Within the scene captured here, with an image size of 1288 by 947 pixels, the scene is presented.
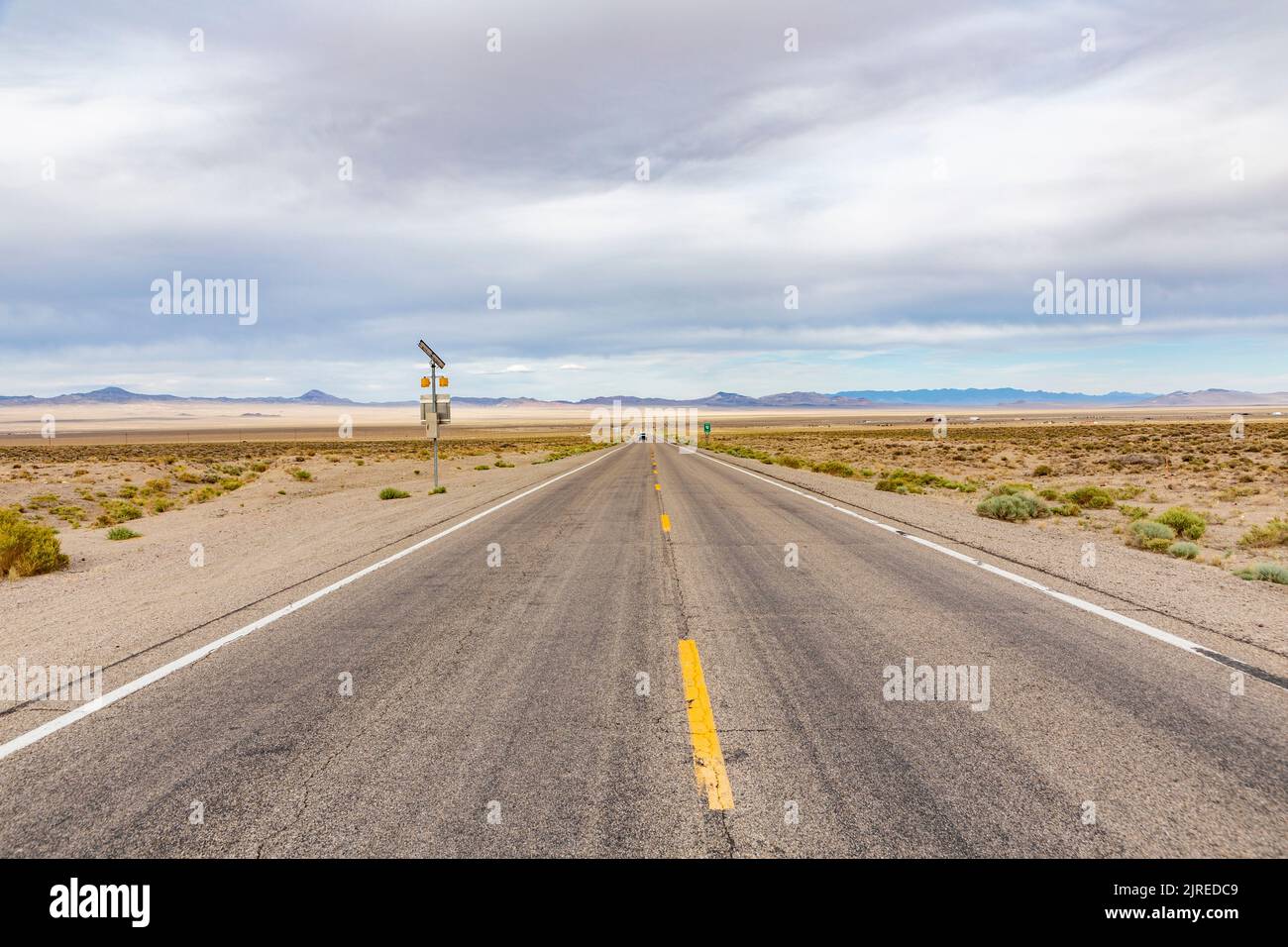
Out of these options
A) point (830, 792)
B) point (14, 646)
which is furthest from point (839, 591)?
point (14, 646)

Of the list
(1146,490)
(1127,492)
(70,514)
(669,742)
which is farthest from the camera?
(1146,490)

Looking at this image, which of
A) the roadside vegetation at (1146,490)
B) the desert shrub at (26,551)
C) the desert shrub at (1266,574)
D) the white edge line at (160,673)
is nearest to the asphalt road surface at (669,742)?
the white edge line at (160,673)

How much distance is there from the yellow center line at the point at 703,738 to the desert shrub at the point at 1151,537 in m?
9.97

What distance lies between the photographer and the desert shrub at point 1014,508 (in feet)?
50.7

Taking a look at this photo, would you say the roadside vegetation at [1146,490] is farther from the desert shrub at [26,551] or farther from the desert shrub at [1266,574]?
the desert shrub at [26,551]

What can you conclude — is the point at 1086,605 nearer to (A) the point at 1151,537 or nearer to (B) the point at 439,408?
(A) the point at 1151,537

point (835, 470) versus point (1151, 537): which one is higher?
point (835, 470)

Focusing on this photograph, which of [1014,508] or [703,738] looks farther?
[1014,508]

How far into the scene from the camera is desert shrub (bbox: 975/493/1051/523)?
15461 mm

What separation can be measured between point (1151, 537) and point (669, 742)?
1139 centimetres

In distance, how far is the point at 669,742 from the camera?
13.3 feet

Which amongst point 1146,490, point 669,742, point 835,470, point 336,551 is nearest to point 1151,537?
point 669,742

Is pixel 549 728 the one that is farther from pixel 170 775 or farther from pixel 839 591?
pixel 839 591

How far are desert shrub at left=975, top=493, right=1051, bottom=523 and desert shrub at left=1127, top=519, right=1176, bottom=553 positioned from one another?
3.07m
